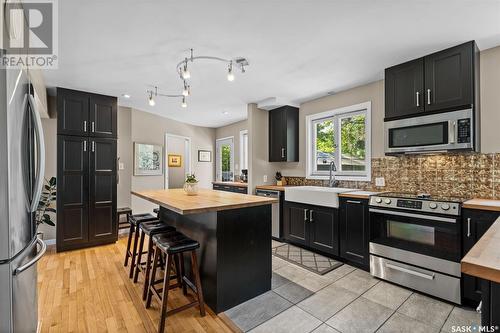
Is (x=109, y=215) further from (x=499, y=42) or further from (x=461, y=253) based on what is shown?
(x=499, y=42)

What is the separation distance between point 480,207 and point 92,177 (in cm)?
472

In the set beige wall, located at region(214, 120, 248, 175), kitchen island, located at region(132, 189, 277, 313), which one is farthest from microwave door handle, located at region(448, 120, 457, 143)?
beige wall, located at region(214, 120, 248, 175)

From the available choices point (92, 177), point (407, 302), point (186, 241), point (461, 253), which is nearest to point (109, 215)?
point (92, 177)

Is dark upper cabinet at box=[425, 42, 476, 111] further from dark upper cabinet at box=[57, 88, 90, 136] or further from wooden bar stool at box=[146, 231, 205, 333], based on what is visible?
dark upper cabinet at box=[57, 88, 90, 136]

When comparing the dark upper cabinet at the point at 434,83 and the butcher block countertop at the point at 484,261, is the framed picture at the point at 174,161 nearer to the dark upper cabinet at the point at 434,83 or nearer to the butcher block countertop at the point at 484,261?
the dark upper cabinet at the point at 434,83

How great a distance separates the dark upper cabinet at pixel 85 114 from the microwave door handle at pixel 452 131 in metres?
4.48

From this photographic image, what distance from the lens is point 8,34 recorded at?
3.89 ft

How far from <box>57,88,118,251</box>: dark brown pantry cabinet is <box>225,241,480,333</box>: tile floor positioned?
289 cm

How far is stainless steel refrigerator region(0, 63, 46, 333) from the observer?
1.05 metres

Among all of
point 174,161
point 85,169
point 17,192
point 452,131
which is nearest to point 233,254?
point 17,192

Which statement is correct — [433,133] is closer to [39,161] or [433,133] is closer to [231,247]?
[231,247]

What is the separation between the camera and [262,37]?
7.38 ft

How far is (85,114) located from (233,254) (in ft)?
10.8

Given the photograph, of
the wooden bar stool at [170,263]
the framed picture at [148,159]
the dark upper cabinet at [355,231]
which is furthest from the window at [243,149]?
the wooden bar stool at [170,263]
